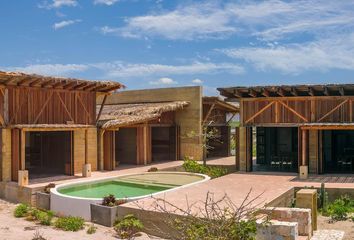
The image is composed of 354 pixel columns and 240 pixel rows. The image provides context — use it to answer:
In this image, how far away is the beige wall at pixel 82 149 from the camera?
19.6 meters

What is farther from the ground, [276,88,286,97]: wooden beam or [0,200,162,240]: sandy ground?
[276,88,286,97]: wooden beam

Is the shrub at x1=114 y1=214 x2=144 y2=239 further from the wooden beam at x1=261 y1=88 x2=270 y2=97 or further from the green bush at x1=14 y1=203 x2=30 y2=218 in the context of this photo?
the wooden beam at x1=261 y1=88 x2=270 y2=97

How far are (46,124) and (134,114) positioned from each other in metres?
5.54

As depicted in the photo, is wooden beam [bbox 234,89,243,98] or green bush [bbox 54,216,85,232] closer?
green bush [bbox 54,216,85,232]

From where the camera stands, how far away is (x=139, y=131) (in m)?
23.4

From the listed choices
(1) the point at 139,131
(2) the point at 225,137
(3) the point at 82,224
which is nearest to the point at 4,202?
(3) the point at 82,224

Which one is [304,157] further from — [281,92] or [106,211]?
[106,211]

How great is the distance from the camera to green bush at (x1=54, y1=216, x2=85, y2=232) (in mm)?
12477

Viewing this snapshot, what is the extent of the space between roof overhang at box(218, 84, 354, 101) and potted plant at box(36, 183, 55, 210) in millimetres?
8494

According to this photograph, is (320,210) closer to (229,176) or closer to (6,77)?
(229,176)

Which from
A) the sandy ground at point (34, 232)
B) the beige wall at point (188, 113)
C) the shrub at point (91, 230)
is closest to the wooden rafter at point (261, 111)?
the beige wall at point (188, 113)

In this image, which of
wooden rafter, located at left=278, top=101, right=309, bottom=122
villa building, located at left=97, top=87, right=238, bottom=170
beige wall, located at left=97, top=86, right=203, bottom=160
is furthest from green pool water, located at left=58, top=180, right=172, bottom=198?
beige wall, located at left=97, top=86, right=203, bottom=160

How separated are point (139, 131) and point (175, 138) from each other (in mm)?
2863

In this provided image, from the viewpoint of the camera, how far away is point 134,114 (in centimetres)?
2253
